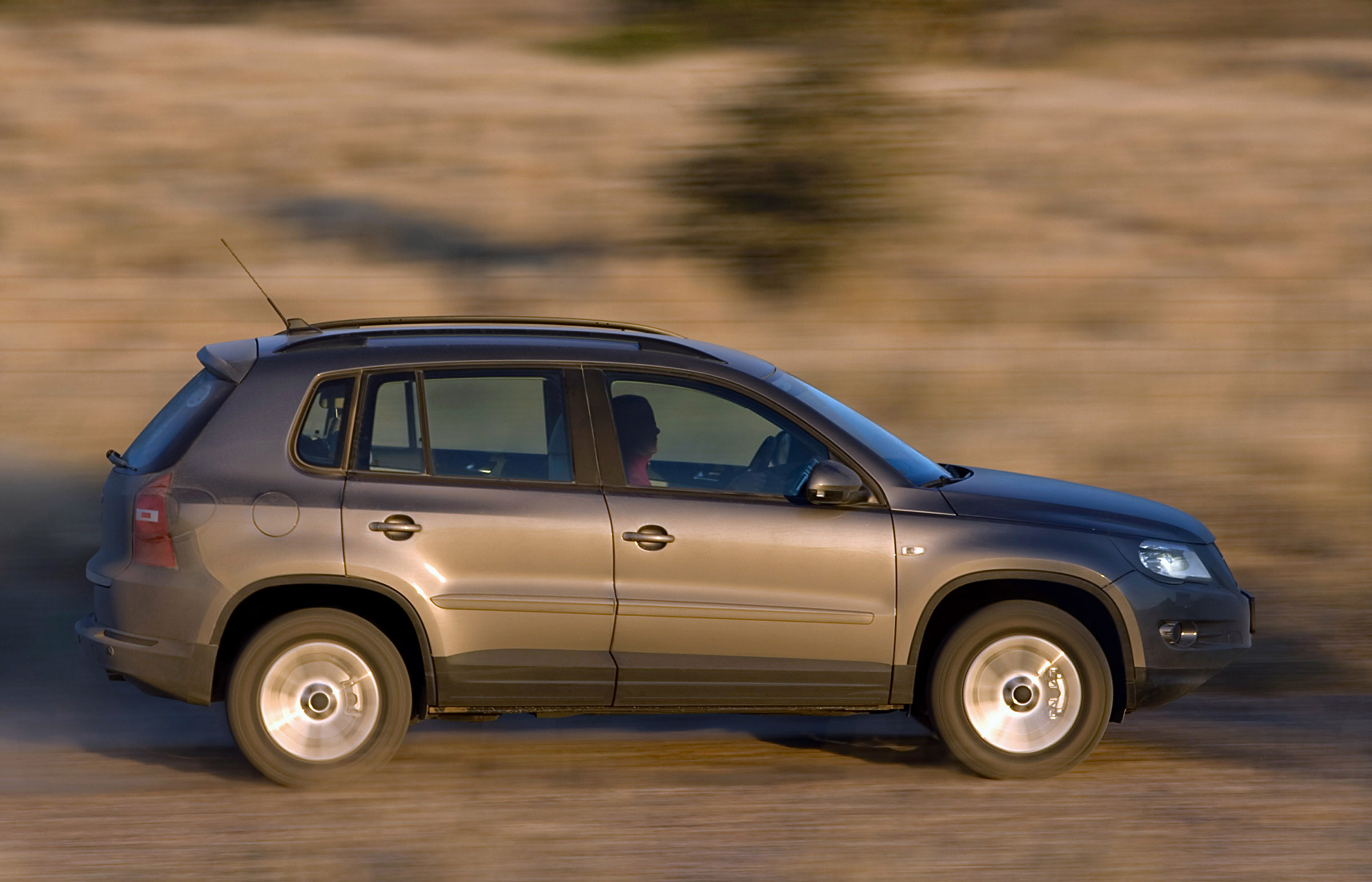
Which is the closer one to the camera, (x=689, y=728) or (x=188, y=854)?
(x=188, y=854)

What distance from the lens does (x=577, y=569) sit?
18.6 feet

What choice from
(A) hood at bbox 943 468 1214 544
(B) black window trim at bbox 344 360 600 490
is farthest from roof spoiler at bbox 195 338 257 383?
(A) hood at bbox 943 468 1214 544

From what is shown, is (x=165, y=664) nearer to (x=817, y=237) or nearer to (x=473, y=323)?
(x=473, y=323)

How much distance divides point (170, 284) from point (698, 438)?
841cm

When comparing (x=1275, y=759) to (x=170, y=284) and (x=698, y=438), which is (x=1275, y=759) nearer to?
(x=698, y=438)

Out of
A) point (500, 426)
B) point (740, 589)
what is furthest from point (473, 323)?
point (740, 589)

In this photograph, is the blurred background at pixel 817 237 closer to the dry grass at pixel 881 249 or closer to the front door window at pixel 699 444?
the dry grass at pixel 881 249

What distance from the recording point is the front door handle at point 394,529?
5.64 meters

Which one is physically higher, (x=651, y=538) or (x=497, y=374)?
(x=497, y=374)

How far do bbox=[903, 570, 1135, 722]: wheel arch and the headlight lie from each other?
0.24m

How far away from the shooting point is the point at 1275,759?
605cm

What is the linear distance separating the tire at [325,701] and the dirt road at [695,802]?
0.40ft

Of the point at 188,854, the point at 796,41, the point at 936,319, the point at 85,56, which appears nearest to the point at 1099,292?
the point at 936,319

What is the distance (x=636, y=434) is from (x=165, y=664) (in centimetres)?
197
